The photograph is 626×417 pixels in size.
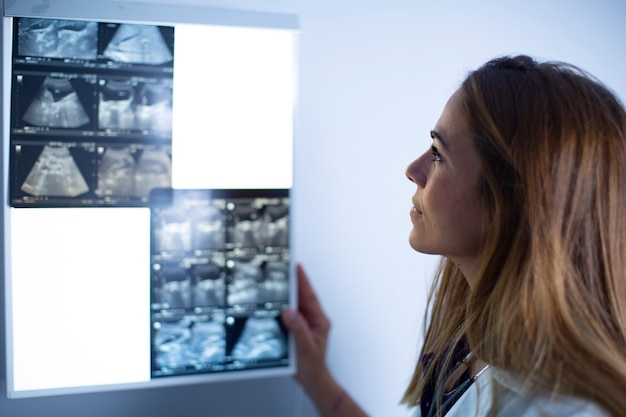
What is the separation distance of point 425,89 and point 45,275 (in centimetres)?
83

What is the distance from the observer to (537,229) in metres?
0.87

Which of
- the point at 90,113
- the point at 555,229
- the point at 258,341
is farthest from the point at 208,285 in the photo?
the point at 555,229

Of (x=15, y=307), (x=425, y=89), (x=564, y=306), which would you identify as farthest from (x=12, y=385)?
(x=425, y=89)

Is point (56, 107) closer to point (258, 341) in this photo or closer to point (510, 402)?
point (258, 341)

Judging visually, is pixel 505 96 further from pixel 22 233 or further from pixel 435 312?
pixel 22 233

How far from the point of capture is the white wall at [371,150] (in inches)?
48.3

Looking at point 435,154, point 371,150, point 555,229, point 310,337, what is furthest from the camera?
point 371,150

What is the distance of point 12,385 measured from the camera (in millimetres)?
995

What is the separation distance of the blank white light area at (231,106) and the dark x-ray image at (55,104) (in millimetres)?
155

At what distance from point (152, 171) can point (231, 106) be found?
0.57 feet

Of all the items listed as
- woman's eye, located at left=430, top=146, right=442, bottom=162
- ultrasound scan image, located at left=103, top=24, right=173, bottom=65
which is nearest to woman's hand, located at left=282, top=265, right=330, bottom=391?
woman's eye, located at left=430, top=146, right=442, bottom=162

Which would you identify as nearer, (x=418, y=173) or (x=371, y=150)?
(x=418, y=173)

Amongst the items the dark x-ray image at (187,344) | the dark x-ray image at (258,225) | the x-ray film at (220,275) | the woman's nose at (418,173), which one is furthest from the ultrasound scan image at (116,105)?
the woman's nose at (418,173)

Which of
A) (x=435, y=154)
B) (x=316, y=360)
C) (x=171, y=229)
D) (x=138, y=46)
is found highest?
(x=138, y=46)
